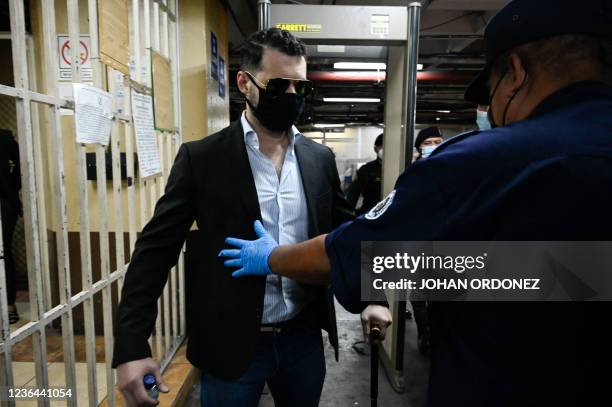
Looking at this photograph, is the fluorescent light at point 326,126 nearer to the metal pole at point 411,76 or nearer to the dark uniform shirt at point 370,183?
the dark uniform shirt at point 370,183

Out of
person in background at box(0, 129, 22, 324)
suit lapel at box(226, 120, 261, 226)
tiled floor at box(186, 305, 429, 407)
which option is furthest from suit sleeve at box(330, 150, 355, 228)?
person in background at box(0, 129, 22, 324)

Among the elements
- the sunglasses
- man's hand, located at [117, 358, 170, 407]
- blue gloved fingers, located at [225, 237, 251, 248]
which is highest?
the sunglasses

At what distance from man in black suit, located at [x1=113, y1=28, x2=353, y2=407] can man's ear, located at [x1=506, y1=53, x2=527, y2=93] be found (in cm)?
76

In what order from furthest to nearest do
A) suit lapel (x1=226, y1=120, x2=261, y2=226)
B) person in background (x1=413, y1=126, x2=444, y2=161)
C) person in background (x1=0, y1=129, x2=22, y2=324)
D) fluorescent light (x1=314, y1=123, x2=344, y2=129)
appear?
fluorescent light (x1=314, y1=123, x2=344, y2=129), person in background (x1=413, y1=126, x2=444, y2=161), person in background (x1=0, y1=129, x2=22, y2=324), suit lapel (x1=226, y1=120, x2=261, y2=226)

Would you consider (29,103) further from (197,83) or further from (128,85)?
(197,83)

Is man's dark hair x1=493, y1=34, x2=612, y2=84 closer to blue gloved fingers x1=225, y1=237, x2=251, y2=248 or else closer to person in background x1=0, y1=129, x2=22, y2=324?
blue gloved fingers x1=225, y1=237, x2=251, y2=248

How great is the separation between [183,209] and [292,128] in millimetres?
535

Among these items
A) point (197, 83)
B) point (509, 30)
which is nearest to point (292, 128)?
point (509, 30)

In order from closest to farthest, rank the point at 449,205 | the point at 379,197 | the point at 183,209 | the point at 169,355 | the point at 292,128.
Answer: the point at 449,205, the point at 183,209, the point at 292,128, the point at 169,355, the point at 379,197

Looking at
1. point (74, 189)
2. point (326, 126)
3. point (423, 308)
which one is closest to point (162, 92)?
point (74, 189)

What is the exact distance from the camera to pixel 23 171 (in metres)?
1.23

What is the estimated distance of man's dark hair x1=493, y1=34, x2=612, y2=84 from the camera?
2.18ft

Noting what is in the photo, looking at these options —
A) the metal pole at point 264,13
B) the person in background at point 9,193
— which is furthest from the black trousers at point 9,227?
the metal pole at point 264,13

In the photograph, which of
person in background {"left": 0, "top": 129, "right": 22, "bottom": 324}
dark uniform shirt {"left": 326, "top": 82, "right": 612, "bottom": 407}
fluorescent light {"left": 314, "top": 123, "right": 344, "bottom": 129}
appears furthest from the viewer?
fluorescent light {"left": 314, "top": 123, "right": 344, "bottom": 129}
